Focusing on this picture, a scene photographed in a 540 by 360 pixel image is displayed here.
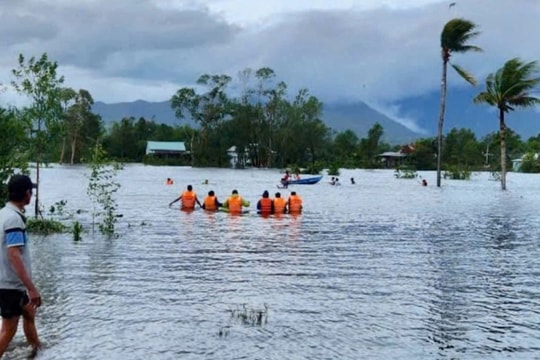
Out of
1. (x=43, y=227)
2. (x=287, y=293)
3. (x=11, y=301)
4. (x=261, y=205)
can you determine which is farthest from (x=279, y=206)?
(x=11, y=301)

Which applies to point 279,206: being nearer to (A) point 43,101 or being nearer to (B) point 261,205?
(B) point 261,205

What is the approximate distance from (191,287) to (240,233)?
10129 mm

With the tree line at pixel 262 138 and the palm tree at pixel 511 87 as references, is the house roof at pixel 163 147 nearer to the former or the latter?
the tree line at pixel 262 138

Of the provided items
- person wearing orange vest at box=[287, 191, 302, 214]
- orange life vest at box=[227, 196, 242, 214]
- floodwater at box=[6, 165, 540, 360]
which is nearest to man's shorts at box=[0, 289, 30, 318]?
floodwater at box=[6, 165, 540, 360]

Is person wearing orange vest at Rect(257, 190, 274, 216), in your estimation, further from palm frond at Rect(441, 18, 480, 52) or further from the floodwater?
palm frond at Rect(441, 18, 480, 52)

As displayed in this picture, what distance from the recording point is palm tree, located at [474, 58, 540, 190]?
51.3 metres

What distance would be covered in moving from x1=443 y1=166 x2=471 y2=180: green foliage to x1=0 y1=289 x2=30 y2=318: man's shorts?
267 feet

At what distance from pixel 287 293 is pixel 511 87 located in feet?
141

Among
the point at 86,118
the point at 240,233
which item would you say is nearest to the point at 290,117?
the point at 86,118

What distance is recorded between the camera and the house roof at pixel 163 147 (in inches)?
5743

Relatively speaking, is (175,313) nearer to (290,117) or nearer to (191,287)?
(191,287)

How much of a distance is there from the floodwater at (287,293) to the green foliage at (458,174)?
198 ft

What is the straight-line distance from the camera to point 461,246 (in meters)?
21.5

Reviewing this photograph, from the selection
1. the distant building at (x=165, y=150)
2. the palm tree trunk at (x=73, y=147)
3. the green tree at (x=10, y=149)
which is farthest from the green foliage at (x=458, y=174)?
the palm tree trunk at (x=73, y=147)
